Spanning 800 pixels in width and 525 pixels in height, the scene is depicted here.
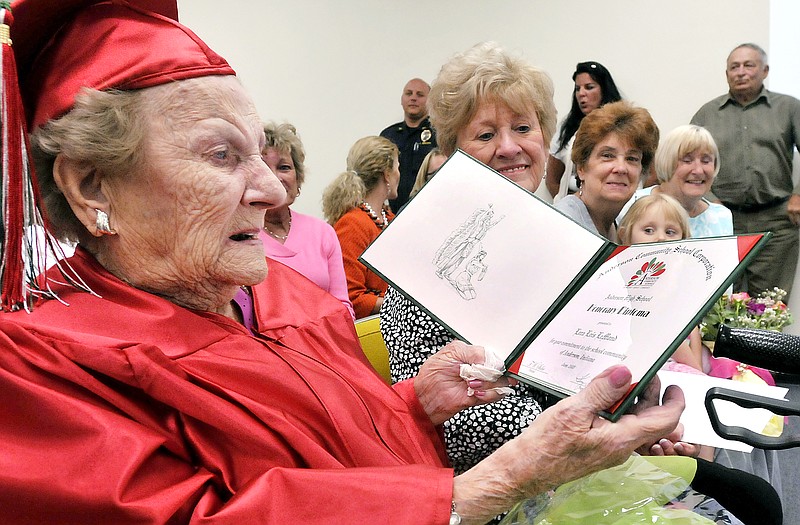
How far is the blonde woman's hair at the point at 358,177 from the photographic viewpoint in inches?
180

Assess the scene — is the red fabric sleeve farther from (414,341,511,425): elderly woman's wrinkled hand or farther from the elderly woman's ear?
(414,341,511,425): elderly woman's wrinkled hand

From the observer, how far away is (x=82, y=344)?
1062 millimetres

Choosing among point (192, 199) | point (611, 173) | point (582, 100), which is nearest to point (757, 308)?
point (611, 173)

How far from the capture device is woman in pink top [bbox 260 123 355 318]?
3.38m

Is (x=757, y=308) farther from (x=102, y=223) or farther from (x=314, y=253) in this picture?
(x=102, y=223)

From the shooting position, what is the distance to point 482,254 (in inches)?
52.5

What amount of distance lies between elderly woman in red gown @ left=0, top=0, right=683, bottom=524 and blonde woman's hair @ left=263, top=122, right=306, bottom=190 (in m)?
2.40

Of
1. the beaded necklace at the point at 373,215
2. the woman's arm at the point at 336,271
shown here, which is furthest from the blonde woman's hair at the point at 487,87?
the beaded necklace at the point at 373,215

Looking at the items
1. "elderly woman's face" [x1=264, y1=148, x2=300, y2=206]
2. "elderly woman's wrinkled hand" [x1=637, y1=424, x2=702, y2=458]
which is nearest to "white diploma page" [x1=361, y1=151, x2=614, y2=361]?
"elderly woman's wrinkled hand" [x1=637, y1=424, x2=702, y2=458]

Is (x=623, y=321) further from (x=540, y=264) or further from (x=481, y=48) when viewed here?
(x=481, y=48)

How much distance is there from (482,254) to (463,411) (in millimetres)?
426

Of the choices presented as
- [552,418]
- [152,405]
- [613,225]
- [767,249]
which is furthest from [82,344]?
[767,249]

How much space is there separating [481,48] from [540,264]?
823 mm

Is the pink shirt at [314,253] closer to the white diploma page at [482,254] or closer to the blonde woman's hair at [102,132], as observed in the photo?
the white diploma page at [482,254]
